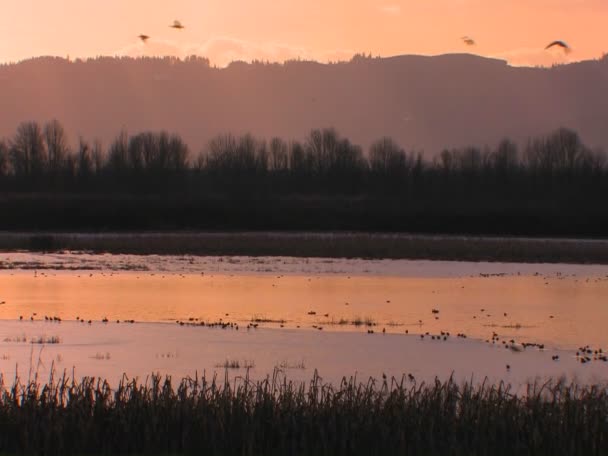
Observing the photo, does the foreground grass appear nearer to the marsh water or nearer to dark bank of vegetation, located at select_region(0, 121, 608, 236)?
the marsh water

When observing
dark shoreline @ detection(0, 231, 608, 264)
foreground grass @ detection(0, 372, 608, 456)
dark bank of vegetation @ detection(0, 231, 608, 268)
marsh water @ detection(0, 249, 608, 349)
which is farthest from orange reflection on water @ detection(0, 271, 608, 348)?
dark bank of vegetation @ detection(0, 231, 608, 268)

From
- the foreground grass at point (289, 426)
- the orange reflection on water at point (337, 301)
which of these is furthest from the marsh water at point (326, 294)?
the foreground grass at point (289, 426)

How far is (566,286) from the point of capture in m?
40.4

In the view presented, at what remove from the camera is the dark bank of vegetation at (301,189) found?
86875 millimetres

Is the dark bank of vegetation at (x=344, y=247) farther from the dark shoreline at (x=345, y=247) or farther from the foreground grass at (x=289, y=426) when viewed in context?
the foreground grass at (x=289, y=426)

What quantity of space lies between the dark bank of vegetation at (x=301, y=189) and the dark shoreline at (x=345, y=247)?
15.8 meters

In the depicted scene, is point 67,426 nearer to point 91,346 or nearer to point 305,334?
point 91,346

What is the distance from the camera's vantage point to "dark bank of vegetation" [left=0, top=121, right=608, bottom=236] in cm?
8688

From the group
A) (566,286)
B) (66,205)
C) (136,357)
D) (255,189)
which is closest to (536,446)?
(136,357)

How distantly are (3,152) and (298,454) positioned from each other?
421ft

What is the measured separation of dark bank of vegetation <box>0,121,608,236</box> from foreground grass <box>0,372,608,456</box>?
68503 mm

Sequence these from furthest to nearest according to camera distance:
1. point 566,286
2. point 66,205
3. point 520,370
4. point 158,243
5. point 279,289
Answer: point 66,205
point 158,243
point 566,286
point 279,289
point 520,370

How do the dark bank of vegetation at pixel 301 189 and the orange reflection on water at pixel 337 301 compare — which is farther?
the dark bank of vegetation at pixel 301 189

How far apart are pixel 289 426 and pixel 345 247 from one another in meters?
47.3
